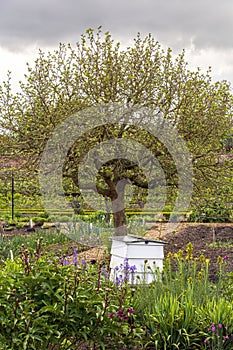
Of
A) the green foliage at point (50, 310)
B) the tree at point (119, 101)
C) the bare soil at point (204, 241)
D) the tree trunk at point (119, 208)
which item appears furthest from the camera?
the tree trunk at point (119, 208)

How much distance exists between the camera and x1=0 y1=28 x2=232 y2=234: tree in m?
6.61

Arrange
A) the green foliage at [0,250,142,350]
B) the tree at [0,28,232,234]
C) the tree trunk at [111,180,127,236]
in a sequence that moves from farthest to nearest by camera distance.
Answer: the tree trunk at [111,180,127,236] → the tree at [0,28,232,234] → the green foliage at [0,250,142,350]

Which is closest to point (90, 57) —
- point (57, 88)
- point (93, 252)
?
point (57, 88)

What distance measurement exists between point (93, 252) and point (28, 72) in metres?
3.15

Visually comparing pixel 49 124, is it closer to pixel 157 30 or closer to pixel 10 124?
pixel 10 124

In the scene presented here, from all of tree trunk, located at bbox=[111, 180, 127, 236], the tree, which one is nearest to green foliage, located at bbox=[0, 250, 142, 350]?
the tree

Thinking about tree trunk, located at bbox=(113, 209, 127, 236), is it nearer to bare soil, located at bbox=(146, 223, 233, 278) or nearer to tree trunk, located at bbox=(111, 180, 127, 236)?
tree trunk, located at bbox=(111, 180, 127, 236)

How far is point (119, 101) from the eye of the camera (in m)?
6.59

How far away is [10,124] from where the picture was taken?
7.13 metres

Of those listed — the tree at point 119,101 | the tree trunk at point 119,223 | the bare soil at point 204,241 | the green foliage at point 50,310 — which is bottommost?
the bare soil at point 204,241

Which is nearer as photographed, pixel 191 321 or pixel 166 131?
pixel 191 321

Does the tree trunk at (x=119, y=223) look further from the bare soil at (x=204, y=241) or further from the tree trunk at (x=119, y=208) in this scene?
the bare soil at (x=204, y=241)

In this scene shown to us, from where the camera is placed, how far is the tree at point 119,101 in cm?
661

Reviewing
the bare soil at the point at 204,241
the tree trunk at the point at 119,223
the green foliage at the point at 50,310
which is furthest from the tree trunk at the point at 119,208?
the green foliage at the point at 50,310
